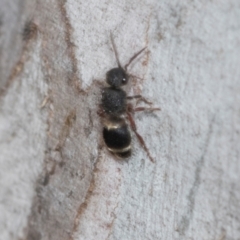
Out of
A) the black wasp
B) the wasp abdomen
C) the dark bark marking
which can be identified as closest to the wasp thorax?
the black wasp

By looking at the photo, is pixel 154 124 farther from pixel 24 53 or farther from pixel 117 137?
pixel 24 53

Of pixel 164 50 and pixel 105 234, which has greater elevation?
pixel 164 50

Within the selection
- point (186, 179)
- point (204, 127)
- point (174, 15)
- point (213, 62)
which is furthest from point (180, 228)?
point (174, 15)

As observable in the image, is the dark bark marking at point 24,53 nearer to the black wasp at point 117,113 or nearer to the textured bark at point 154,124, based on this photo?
the textured bark at point 154,124

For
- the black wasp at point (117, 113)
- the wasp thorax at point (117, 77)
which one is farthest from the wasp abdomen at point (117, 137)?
the wasp thorax at point (117, 77)

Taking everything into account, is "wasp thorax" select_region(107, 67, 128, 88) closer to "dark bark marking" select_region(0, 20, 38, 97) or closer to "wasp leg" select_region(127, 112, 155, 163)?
"wasp leg" select_region(127, 112, 155, 163)

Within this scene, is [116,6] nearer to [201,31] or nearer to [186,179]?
[201,31]
